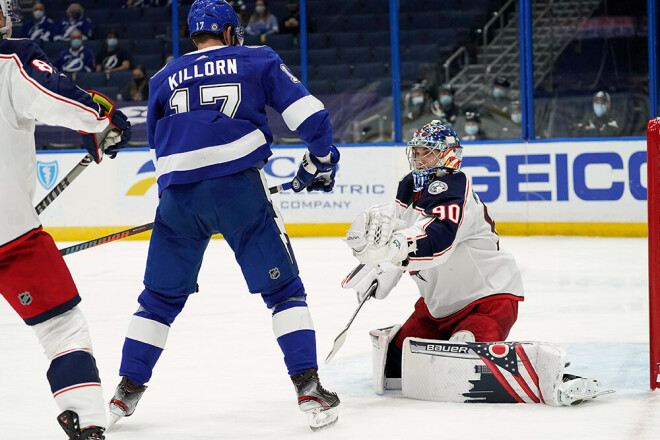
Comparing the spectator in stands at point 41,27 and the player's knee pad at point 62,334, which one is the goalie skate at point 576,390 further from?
the spectator in stands at point 41,27

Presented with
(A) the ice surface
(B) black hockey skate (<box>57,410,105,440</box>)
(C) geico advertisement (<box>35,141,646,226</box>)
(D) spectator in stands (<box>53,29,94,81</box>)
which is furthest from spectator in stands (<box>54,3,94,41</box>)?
(B) black hockey skate (<box>57,410,105,440</box>)

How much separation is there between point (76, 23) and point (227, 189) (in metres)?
7.54

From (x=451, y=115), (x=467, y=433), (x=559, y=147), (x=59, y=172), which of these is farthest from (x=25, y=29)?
(x=467, y=433)

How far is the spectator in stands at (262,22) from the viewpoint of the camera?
9609 mm

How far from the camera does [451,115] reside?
353 inches

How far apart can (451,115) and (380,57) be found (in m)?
0.86

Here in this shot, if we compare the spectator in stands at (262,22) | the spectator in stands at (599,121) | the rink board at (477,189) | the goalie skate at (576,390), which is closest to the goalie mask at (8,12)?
the goalie skate at (576,390)

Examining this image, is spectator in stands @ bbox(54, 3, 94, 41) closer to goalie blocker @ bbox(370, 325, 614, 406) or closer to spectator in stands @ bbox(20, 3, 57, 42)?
spectator in stands @ bbox(20, 3, 57, 42)

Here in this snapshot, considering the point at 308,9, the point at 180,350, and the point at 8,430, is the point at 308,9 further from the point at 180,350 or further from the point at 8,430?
the point at 8,430

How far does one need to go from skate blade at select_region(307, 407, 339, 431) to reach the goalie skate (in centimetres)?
70

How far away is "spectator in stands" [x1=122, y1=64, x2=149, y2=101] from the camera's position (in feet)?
31.1

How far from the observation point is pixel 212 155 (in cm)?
291

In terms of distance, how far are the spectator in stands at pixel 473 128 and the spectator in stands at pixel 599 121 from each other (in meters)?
0.81

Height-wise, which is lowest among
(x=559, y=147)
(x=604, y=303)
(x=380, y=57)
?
Answer: (x=604, y=303)
